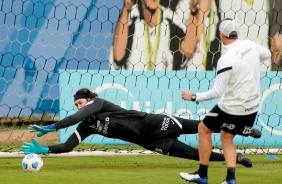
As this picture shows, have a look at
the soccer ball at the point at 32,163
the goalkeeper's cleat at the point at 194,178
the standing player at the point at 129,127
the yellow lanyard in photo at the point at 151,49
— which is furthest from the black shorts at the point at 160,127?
the yellow lanyard in photo at the point at 151,49

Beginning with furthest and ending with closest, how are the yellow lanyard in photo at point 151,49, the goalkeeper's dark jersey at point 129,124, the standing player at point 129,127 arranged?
the yellow lanyard in photo at point 151,49 → the goalkeeper's dark jersey at point 129,124 → the standing player at point 129,127

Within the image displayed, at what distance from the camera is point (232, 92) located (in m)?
7.91

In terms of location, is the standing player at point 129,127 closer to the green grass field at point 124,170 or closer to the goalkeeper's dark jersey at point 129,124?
the goalkeeper's dark jersey at point 129,124

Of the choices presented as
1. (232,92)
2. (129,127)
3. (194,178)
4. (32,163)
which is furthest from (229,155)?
(32,163)

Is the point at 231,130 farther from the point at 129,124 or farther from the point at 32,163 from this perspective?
the point at 32,163

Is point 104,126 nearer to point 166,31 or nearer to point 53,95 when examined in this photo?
point 53,95

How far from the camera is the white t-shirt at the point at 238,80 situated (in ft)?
25.5

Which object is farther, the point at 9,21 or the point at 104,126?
the point at 9,21

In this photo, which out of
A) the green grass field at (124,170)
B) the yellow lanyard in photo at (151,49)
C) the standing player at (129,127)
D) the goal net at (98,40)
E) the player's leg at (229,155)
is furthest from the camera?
the yellow lanyard in photo at (151,49)

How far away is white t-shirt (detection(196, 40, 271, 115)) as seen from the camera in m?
7.77

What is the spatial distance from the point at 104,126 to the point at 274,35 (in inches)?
218

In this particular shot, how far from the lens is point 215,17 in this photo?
46.9 ft

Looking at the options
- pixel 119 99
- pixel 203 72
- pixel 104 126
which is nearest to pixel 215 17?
pixel 203 72

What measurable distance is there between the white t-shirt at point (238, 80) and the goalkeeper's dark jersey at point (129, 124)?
1.81 metres
